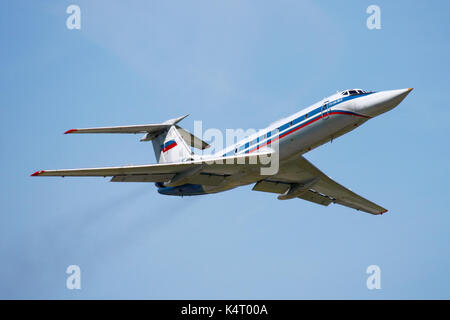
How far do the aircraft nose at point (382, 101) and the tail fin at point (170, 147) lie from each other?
952 cm

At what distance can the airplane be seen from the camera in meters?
25.7

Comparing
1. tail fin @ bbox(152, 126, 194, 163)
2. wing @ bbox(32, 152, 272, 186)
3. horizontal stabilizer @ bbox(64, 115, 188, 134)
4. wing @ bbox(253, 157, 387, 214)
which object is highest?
horizontal stabilizer @ bbox(64, 115, 188, 134)

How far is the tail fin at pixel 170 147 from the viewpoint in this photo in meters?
31.2

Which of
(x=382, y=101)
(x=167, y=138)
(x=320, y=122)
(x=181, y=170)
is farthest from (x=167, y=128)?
(x=382, y=101)

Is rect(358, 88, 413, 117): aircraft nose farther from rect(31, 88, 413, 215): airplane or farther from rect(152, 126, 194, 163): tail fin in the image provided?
rect(152, 126, 194, 163): tail fin

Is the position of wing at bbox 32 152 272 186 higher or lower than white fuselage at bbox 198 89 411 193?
lower

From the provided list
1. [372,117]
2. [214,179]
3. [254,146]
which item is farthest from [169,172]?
[372,117]

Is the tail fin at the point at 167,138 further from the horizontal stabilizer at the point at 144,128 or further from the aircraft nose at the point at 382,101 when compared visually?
the aircraft nose at the point at 382,101

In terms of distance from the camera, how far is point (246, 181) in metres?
29.0

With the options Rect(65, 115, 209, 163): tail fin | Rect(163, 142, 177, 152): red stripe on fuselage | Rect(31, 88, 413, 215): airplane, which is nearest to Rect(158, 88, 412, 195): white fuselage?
Rect(31, 88, 413, 215): airplane

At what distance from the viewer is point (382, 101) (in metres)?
25.0

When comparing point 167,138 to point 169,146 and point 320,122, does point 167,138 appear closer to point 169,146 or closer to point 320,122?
point 169,146

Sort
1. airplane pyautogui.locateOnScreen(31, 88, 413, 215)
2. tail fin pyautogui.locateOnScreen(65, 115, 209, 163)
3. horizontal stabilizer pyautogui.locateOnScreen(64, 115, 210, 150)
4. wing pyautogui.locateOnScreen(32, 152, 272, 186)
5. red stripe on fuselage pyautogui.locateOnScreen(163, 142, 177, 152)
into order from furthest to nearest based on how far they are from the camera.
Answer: horizontal stabilizer pyautogui.locateOnScreen(64, 115, 210, 150)
red stripe on fuselage pyautogui.locateOnScreen(163, 142, 177, 152)
tail fin pyautogui.locateOnScreen(65, 115, 209, 163)
wing pyautogui.locateOnScreen(32, 152, 272, 186)
airplane pyautogui.locateOnScreen(31, 88, 413, 215)

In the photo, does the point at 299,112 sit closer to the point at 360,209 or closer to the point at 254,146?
the point at 254,146
